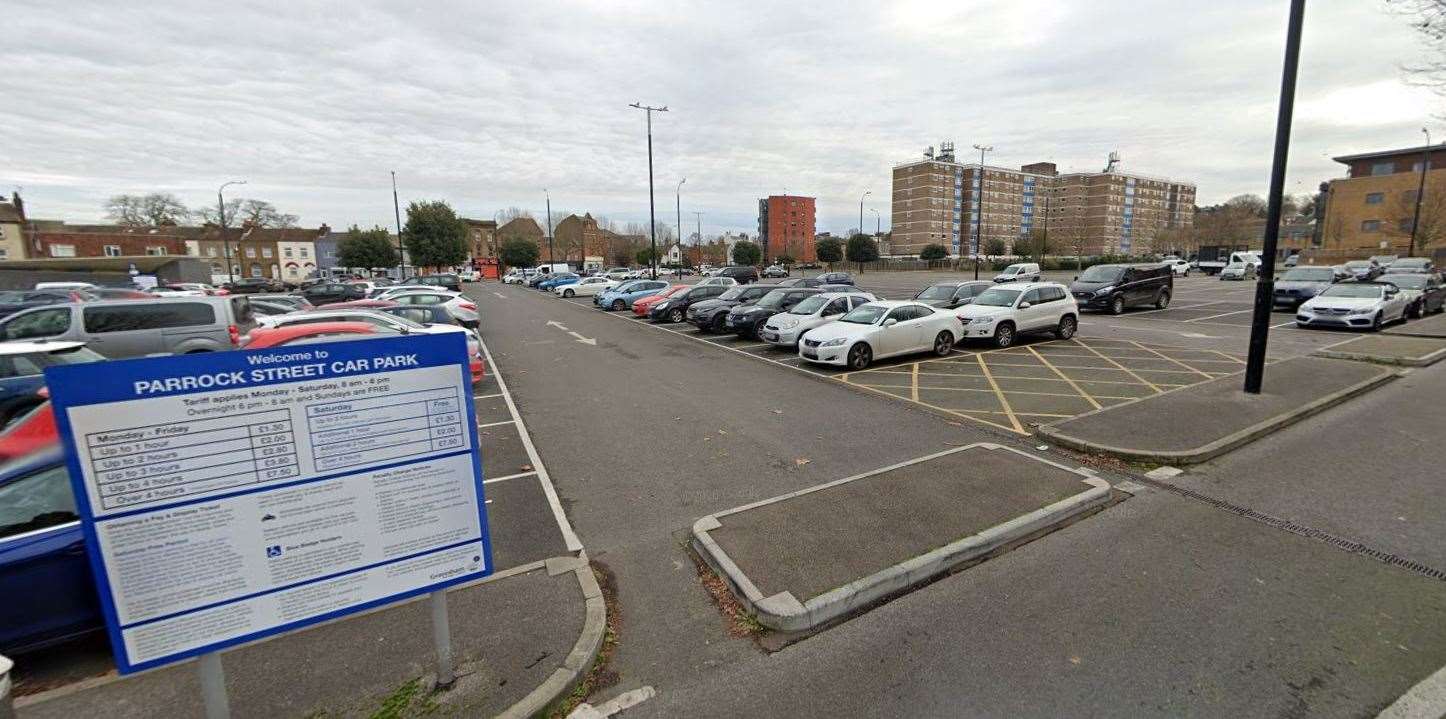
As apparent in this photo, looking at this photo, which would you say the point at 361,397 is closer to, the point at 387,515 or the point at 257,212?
the point at 387,515

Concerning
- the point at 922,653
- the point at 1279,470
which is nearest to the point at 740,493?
the point at 922,653

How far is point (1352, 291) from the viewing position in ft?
56.4

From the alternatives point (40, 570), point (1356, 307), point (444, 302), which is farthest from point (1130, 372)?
point (444, 302)

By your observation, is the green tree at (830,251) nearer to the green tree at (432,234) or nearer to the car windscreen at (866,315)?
Result: the green tree at (432,234)

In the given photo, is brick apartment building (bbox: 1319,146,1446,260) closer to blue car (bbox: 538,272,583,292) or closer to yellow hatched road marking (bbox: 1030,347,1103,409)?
yellow hatched road marking (bbox: 1030,347,1103,409)

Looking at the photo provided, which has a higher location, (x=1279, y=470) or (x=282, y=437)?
(x=282, y=437)

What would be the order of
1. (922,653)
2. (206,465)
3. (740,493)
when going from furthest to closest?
(740,493) → (922,653) → (206,465)

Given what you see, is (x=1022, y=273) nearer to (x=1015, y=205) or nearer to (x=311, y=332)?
(x=311, y=332)

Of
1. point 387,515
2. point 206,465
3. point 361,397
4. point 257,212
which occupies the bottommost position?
point 387,515

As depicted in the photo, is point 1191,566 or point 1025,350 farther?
point 1025,350

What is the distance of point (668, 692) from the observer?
3.39m

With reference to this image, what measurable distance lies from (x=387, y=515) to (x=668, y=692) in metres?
1.83

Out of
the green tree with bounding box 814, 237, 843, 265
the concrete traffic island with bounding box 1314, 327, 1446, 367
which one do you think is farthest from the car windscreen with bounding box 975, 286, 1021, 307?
the green tree with bounding box 814, 237, 843, 265

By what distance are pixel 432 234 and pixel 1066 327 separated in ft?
187
